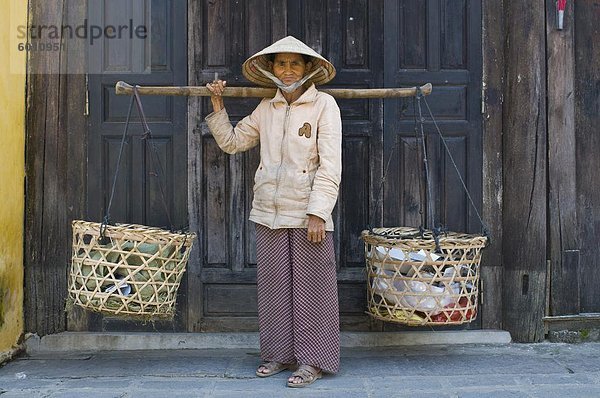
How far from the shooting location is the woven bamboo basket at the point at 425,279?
371cm

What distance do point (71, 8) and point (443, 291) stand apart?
3.07 meters

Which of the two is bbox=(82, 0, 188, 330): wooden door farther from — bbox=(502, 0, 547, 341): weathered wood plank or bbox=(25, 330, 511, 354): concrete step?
bbox=(502, 0, 547, 341): weathered wood plank

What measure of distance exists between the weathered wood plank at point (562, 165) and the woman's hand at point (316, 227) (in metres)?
1.74

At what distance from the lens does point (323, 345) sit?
12.3ft

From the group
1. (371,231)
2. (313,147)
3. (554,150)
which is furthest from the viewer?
(554,150)

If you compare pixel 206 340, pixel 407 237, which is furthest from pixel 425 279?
pixel 206 340

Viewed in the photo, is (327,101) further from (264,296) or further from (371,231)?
(264,296)

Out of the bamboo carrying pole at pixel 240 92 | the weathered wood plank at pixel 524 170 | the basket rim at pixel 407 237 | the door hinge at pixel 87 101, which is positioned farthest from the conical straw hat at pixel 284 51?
the weathered wood plank at pixel 524 170

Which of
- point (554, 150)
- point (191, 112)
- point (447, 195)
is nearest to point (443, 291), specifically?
point (447, 195)

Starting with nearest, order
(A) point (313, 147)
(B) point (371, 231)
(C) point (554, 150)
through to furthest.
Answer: (A) point (313, 147), (B) point (371, 231), (C) point (554, 150)

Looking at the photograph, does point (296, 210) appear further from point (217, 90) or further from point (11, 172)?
point (11, 172)

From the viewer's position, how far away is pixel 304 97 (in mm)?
3723

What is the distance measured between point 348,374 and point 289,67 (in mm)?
1794

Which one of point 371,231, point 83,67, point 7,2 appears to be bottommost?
point 371,231
